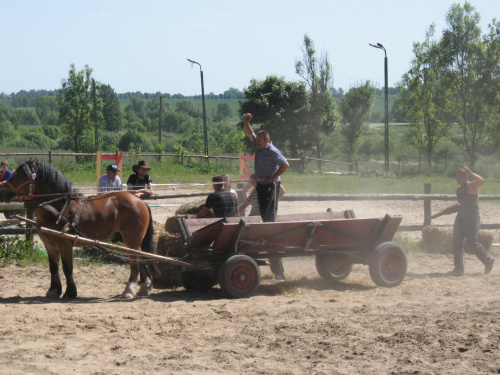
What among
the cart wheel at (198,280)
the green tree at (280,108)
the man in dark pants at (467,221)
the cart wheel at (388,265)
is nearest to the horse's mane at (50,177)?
the cart wheel at (198,280)

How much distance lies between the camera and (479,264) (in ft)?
40.8

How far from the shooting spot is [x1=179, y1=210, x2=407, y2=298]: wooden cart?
336 inches

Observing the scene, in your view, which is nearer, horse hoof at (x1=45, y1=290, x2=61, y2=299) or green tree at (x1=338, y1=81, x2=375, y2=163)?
horse hoof at (x1=45, y1=290, x2=61, y2=299)

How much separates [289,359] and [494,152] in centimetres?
3764

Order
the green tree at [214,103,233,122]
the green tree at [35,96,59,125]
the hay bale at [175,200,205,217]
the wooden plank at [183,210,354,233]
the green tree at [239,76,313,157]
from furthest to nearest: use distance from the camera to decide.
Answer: the green tree at [214,103,233,122] → the green tree at [35,96,59,125] → the green tree at [239,76,313,157] → the hay bale at [175,200,205,217] → the wooden plank at [183,210,354,233]

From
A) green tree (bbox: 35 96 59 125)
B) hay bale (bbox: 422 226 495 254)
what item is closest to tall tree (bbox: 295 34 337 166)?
hay bale (bbox: 422 226 495 254)

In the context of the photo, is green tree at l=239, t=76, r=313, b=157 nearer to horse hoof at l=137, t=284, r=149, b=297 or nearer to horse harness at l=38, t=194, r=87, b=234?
horse hoof at l=137, t=284, r=149, b=297

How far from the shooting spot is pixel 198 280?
30.2 feet

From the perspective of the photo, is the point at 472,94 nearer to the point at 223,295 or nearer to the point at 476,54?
the point at 476,54

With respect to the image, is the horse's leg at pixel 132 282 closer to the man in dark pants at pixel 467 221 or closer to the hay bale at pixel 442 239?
the man in dark pants at pixel 467 221

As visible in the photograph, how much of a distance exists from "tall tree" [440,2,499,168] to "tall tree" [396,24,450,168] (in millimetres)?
860

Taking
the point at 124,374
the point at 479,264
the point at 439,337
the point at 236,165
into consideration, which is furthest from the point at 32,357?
the point at 236,165

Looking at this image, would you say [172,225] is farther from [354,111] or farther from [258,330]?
[354,111]

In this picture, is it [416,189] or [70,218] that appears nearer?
[70,218]
